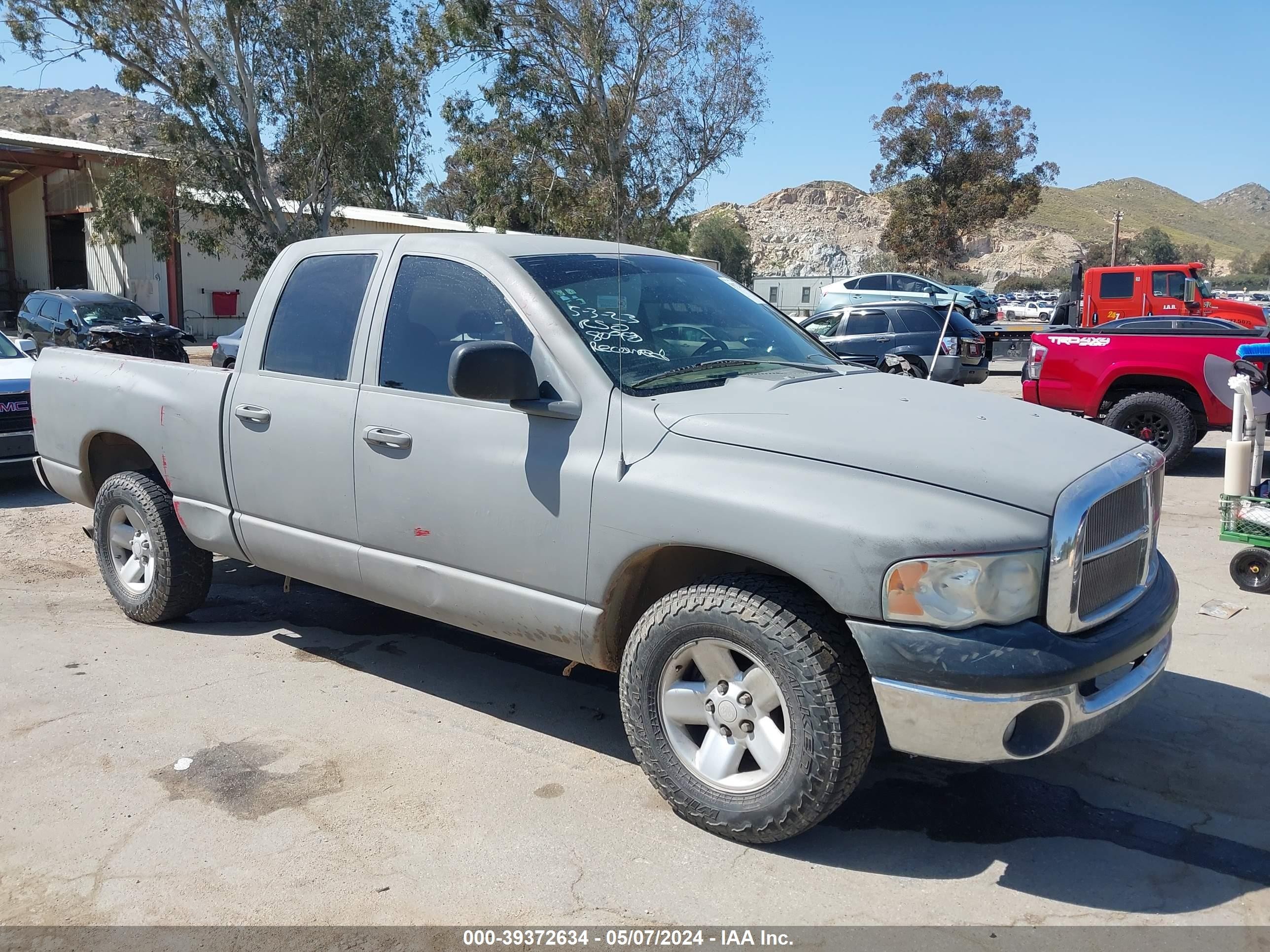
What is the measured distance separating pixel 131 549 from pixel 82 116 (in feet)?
475

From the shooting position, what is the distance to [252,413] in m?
4.77

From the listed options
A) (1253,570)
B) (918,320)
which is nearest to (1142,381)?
(1253,570)

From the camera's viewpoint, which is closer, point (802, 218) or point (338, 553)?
point (338, 553)

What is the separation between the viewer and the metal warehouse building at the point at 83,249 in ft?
105

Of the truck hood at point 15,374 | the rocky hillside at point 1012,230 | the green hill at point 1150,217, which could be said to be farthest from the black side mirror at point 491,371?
the green hill at point 1150,217

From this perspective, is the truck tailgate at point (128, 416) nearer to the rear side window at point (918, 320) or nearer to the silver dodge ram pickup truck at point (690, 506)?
the silver dodge ram pickup truck at point (690, 506)

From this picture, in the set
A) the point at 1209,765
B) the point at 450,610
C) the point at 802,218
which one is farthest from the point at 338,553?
the point at 802,218

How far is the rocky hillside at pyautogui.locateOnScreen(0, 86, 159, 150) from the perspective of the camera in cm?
2695

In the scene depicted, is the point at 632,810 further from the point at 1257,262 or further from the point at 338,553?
the point at 1257,262

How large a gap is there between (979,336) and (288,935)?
1692 centimetres

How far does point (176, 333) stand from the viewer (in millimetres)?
19109

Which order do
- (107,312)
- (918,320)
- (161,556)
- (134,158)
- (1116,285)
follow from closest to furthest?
(161,556)
(918,320)
(107,312)
(1116,285)
(134,158)

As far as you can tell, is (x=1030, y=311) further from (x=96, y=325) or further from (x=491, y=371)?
(x=491, y=371)

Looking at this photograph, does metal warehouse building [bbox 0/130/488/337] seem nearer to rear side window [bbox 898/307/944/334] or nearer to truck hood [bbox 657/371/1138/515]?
rear side window [bbox 898/307/944/334]
